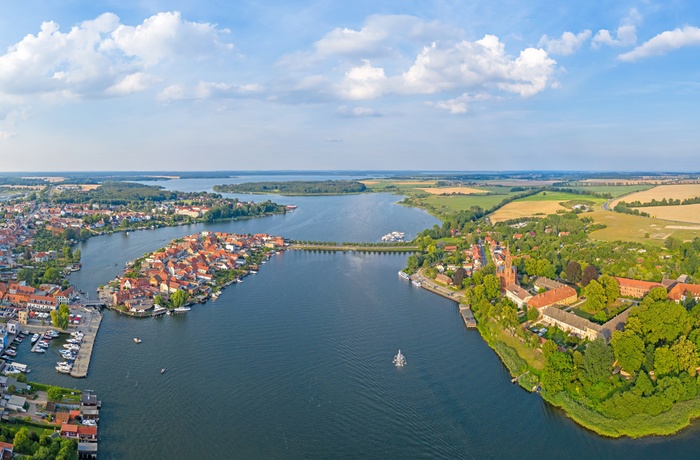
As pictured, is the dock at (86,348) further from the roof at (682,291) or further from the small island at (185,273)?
the roof at (682,291)

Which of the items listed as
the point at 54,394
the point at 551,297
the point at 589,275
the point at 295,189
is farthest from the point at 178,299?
the point at 295,189

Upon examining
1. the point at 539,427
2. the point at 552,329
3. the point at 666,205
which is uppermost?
the point at 666,205

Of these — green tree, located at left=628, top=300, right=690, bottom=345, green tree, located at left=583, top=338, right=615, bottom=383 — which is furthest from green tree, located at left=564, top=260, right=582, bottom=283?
→ green tree, located at left=583, top=338, right=615, bottom=383

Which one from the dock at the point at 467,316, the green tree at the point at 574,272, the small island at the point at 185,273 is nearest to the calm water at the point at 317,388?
the dock at the point at 467,316

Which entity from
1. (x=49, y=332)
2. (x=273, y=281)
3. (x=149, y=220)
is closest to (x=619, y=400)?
(x=273, y=281)

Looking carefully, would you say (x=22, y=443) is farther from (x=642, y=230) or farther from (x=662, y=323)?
(x=642, y=230)

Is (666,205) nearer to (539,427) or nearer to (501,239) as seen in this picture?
(501,239)

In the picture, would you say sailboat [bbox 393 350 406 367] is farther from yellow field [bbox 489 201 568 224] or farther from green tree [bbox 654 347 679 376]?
yellow field [bbox 489 201 568 224]
